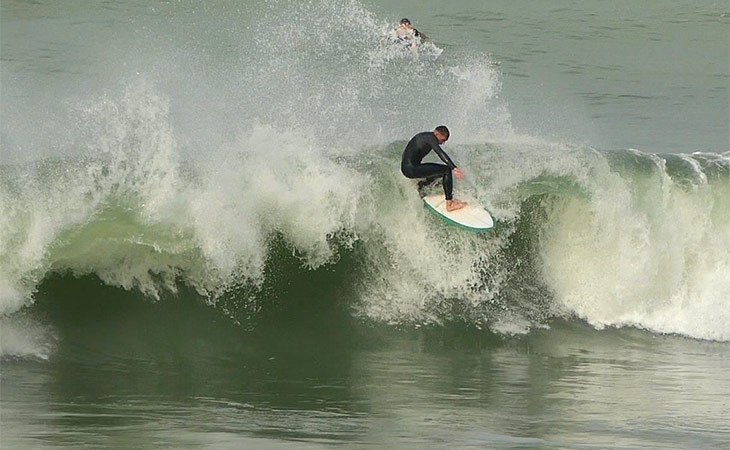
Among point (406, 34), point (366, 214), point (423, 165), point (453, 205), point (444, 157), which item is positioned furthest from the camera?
point (406, 34)

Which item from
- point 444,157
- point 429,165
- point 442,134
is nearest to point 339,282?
point 429,165

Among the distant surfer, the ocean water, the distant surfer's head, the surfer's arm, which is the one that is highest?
the distant surfer

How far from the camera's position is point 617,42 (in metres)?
27.3

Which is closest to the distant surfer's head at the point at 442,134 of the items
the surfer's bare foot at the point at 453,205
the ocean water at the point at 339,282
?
the surfer's bare foot at the point at 453,205

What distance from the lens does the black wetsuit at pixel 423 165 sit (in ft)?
38.7

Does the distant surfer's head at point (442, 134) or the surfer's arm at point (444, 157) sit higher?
the distant surfer's head at point (442, 134)

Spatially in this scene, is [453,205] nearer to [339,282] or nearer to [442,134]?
[442,134]

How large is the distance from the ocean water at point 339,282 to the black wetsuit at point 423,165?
1.51ft

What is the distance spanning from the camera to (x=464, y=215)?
11961mm

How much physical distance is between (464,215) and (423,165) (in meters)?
0.71

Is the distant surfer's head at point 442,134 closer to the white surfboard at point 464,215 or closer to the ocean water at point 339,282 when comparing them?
the white surfboard at point 464,215

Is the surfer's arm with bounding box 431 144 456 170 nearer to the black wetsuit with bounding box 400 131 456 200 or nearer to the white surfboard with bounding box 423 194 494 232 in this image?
the black wetsuit with bounding box 400 131 456 200

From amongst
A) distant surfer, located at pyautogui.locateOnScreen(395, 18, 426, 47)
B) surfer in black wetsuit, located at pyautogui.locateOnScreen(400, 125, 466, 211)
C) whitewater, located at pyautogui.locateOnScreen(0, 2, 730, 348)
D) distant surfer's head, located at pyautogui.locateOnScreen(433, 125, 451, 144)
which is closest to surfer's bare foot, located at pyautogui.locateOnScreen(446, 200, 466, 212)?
surfer in black wetsuit, located at pyautogui.locateOnScreen(400, 125, 466, 211)

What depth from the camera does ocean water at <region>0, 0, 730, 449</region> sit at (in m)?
8.11
